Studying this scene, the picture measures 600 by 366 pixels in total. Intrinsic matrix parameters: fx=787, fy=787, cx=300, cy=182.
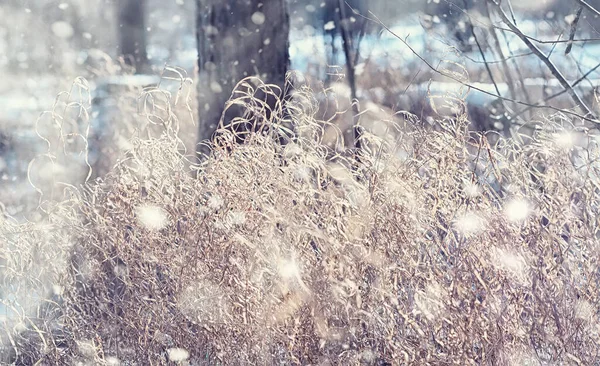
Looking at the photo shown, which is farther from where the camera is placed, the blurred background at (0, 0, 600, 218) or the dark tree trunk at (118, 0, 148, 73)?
the dark tree trunk at (118, 0, 148, 73)

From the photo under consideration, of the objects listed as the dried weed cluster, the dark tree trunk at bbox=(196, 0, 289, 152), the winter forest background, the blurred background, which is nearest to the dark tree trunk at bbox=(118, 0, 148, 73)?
the blurred background

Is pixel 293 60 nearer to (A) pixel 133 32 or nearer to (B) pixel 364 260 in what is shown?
(A) pixel 133 32

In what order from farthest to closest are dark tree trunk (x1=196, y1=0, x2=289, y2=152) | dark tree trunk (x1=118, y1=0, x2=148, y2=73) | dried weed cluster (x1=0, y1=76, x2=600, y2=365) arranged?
dark tree trunk (x1=118, y1=0, x2=148, y2=73), dark tree trunk (x1=196, y1=0, x2=289, y2=152), dried weed cluster (x1=0, y1=76, x2=600, y2=365)

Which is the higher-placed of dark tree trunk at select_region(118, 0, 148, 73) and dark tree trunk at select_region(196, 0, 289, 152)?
dark tree trunk at select_region(196, 0, 289, 152)

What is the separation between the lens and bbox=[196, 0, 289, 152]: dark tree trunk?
5000 millimetres

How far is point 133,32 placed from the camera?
42.7 ft

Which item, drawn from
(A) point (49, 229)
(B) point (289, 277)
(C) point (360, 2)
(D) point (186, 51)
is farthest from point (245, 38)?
(D) point (186, 51)

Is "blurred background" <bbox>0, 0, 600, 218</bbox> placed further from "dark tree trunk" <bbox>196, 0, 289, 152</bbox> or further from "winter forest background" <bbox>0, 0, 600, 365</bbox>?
"winter forest background" <bbox>0, 0, 600, 365</bbox>

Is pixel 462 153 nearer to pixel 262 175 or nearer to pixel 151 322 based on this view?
pixel 262 175

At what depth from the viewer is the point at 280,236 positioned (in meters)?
3.13

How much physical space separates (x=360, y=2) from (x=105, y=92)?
3934mm

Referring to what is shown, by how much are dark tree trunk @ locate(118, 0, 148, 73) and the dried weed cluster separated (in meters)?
9.65

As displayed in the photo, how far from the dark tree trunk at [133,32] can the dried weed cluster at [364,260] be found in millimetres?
9654

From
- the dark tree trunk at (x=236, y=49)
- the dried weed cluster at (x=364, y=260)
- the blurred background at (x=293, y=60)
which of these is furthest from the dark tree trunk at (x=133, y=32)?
the dried weed cluster at (x=364, y=260)
